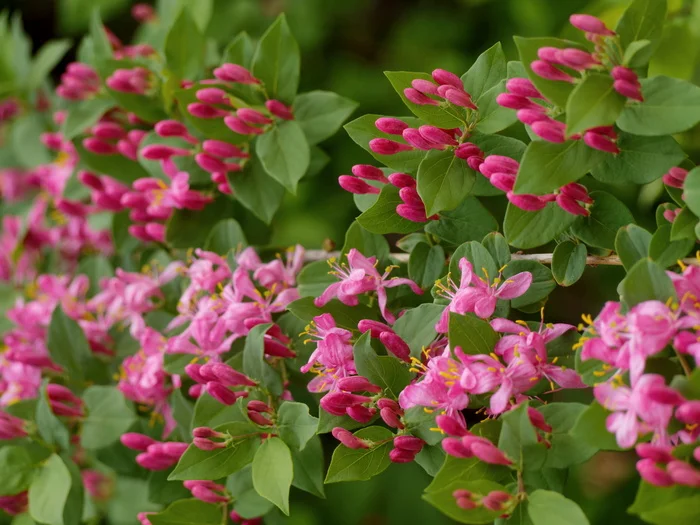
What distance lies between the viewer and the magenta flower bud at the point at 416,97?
954 millimetres

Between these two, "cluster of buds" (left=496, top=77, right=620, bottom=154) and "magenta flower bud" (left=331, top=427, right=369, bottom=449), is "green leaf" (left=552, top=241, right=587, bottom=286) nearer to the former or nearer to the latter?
"cluster of buds" (left=496, top=77, right=620, bottom=154)

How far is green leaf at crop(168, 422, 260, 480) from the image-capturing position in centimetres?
103

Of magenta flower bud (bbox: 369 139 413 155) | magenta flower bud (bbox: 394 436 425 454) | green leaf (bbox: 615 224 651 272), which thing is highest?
magenta flower bud (bbox: 369 139 413 155)

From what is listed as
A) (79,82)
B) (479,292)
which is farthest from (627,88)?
(79,82)

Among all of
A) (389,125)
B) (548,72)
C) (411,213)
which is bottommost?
(411,213)

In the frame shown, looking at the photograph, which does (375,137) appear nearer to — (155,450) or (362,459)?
(362,459)

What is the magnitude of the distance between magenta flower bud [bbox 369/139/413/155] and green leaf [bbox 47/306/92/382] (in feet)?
2.14

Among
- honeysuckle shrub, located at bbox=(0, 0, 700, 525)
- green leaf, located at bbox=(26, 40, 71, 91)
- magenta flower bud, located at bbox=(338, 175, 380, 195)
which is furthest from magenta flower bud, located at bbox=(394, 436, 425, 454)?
green leaf, located at bbox=(26, 40, 71, 91)

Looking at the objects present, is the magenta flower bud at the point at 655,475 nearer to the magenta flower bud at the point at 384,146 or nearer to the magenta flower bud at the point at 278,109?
the magenta flower bud at the point at 384,146

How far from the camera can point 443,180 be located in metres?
0.97

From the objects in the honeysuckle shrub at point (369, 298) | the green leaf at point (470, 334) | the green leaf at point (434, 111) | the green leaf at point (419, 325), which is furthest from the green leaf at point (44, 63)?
the green leaf at point (470, 334)

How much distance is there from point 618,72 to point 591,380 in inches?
12.3

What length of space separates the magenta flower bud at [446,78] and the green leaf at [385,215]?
0.15 metres

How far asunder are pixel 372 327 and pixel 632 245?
1.03ft
